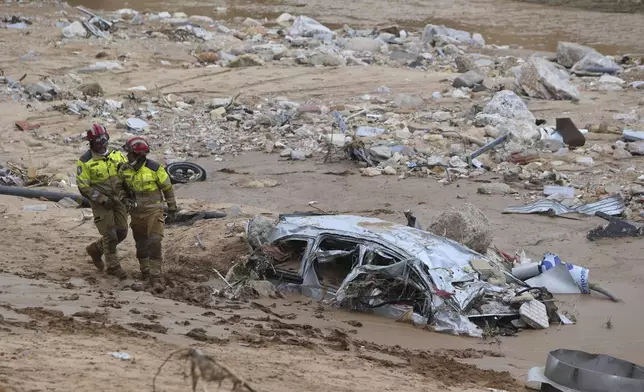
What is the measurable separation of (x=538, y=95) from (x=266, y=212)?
33.1 ft

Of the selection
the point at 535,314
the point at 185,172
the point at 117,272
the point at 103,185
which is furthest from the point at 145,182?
the point at 185,172

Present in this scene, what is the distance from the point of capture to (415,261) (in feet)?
29.5

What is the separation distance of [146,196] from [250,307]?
1.62 metres

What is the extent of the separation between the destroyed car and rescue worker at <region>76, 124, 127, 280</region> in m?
1.53

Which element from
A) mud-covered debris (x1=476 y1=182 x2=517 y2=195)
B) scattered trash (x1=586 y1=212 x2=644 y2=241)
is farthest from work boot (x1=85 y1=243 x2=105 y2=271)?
mud-covered debris (x1=476 y1=182 x2=517 y2=195)

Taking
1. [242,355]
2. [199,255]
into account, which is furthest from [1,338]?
[199,255]

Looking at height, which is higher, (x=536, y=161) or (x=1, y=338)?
(x=1, y=338)

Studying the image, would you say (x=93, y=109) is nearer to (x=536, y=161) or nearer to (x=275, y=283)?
(x=536, y=161)

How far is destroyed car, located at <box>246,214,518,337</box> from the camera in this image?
901cm

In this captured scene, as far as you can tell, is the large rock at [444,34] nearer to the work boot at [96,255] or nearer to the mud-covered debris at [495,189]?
the mud-covered debris at [495,189]

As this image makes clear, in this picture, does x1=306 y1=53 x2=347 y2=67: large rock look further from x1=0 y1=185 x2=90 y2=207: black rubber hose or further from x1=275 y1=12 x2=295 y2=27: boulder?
x1=0 y1=185 x2=90 y2=207: black rubber hose

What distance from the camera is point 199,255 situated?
1119 centimetres

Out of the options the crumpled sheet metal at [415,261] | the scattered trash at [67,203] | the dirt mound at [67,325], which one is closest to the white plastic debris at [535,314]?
the crumpled sheet metal at [415,261]

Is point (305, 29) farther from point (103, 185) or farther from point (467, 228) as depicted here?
point (103, 185)
